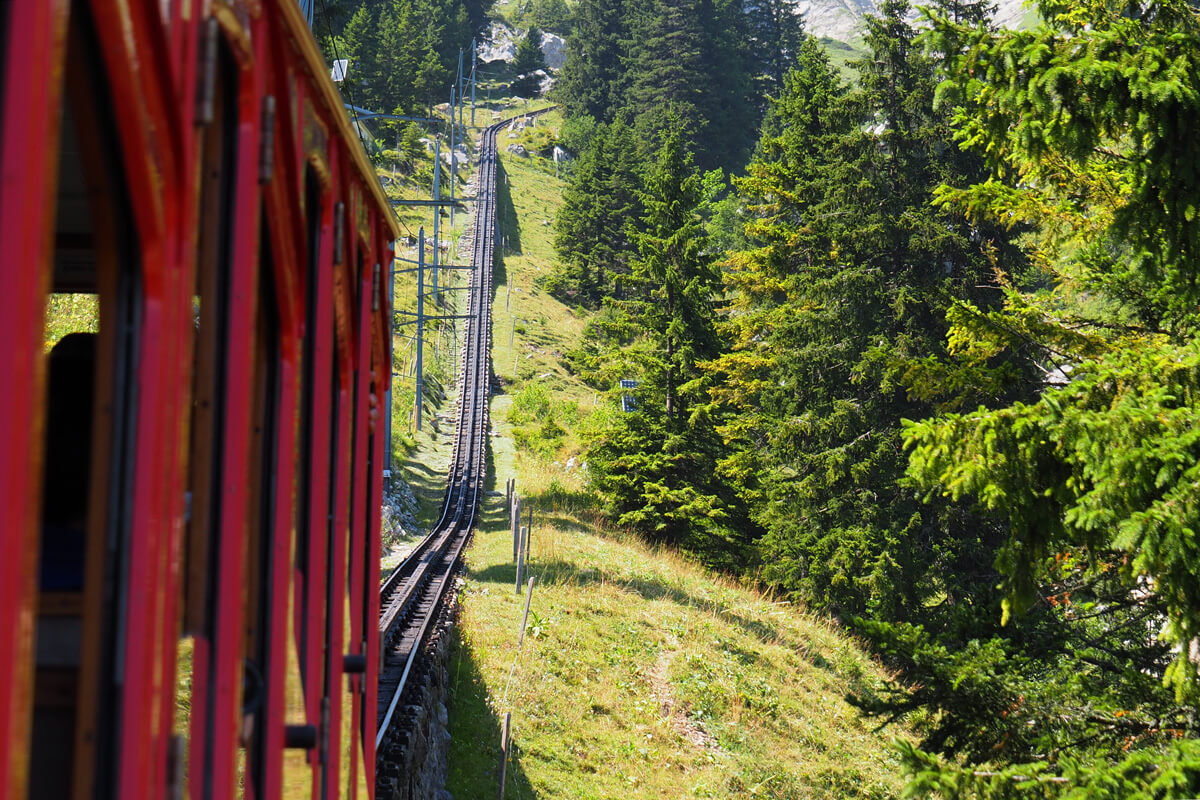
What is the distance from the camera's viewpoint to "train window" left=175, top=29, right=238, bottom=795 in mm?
2490

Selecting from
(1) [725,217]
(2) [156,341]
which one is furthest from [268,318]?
(1) [725,217]

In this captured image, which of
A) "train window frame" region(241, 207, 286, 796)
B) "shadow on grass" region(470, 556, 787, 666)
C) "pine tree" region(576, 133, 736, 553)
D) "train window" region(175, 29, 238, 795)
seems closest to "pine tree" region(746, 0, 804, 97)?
"pine tree" region(576, 133, 736, 553)

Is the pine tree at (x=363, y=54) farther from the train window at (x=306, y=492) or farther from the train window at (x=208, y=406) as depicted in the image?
the train window at (x=208, y=406)

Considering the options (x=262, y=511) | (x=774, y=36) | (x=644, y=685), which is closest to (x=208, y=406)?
(x=262, y=511)

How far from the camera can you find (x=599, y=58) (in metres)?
97.2

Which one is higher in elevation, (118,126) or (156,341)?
(118,126)

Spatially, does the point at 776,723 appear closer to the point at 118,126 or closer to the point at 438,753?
the point at 438,753

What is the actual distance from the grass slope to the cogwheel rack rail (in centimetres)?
68

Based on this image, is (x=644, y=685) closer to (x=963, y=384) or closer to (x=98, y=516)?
(x=963, y=384)

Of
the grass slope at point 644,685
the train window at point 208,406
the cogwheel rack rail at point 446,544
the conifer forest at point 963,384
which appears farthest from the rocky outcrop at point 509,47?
the train window at point 208,406

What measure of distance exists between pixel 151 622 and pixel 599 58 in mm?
100610

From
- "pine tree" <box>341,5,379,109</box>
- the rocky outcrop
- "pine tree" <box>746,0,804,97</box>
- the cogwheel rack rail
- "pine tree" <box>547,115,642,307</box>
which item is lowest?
the cogwheel rack rail

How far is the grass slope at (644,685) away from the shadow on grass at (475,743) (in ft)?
0.08

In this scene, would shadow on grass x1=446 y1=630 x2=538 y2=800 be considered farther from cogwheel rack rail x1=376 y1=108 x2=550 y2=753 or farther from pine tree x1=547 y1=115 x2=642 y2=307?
pine tree x1=547 y1=115 x2=642 y2=307
